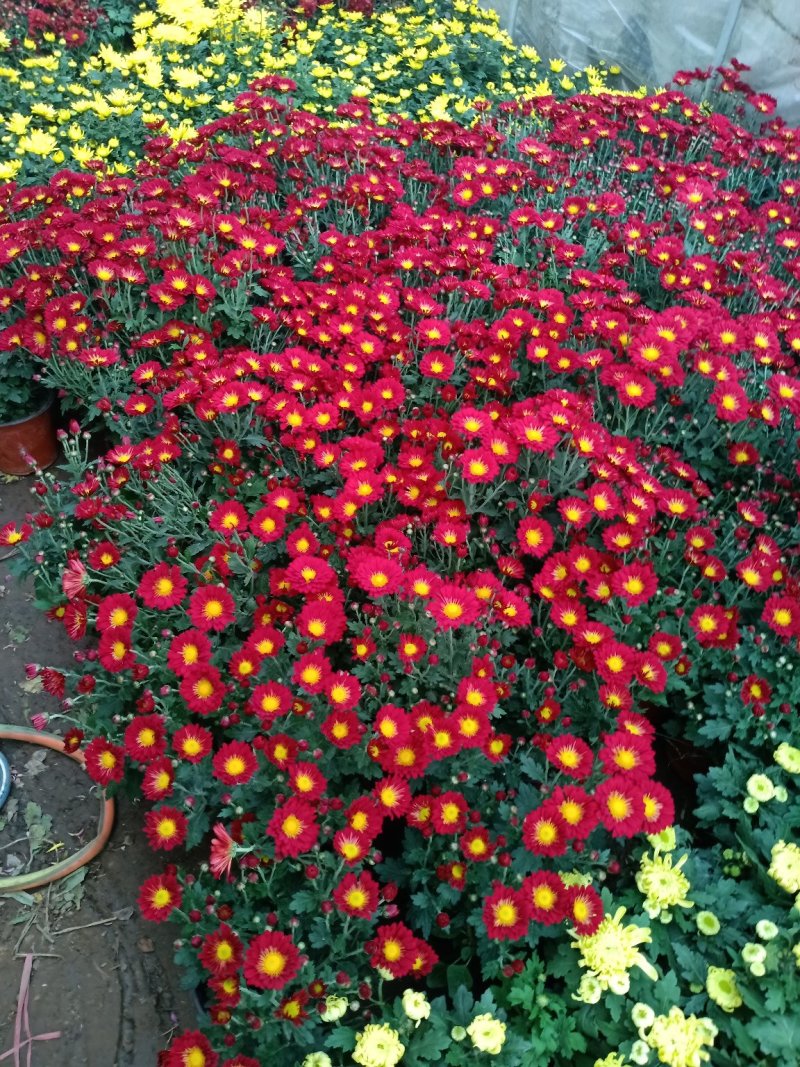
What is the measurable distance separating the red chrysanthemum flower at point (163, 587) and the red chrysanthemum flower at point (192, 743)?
1.33ft

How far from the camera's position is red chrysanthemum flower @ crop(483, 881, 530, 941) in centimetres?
169

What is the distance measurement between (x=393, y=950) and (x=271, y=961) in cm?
28

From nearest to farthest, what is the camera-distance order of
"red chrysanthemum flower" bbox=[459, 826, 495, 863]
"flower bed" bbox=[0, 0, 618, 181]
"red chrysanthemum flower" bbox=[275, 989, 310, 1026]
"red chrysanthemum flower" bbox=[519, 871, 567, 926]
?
1. "red chrysanthemum flower" bbox=[275, 989, 310, 1026]
2. "red chrysanthemum flower" bbox=[519, 871, 567, 926]
3. "red chrysanthemum flower" bbox=[459, 826, 495, 863]
4. "flower bed" bbox=[0, 0, 618, 181]

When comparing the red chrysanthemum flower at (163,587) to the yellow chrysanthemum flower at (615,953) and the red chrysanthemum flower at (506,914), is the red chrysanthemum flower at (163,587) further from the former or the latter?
the yellow chrysanthemum flower at (615,953)

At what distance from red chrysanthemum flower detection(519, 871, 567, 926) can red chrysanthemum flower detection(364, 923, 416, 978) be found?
0.28 m

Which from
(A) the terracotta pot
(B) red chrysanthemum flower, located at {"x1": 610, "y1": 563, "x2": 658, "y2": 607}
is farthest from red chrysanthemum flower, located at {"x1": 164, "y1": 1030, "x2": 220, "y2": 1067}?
(A) the terracotta pot

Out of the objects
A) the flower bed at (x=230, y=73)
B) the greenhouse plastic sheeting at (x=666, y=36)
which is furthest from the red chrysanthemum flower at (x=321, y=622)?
the greenhouse plastic sheeting at (x=666, y=36)

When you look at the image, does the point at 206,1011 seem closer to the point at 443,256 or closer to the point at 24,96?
the point at 443,256

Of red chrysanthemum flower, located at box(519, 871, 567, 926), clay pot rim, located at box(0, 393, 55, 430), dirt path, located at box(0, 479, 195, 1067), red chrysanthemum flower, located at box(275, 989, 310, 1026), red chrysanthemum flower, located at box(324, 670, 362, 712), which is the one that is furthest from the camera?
clay pot rim, located at box(0, 393, 55, 430)

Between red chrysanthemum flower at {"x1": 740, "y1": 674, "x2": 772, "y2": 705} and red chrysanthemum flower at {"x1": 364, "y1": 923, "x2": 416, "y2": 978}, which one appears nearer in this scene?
red chrysanthemum flower at {"x1": 364, "y1": 923, "x2": 416, "y2": 978}

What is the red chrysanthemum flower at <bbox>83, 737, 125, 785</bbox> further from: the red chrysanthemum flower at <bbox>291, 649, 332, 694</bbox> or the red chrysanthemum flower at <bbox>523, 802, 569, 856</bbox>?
the red chrysanthemum flower at <bbox>523, 802, 569, 856</bbox>

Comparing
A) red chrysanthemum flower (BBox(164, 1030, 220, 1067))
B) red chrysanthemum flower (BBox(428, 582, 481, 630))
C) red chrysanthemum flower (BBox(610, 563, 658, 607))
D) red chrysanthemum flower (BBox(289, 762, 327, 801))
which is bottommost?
red chrysanthemum flower (BBox(164, 1030, 220, 1067))

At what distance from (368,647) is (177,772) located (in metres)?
0.60

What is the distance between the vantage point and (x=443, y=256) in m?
3.23
